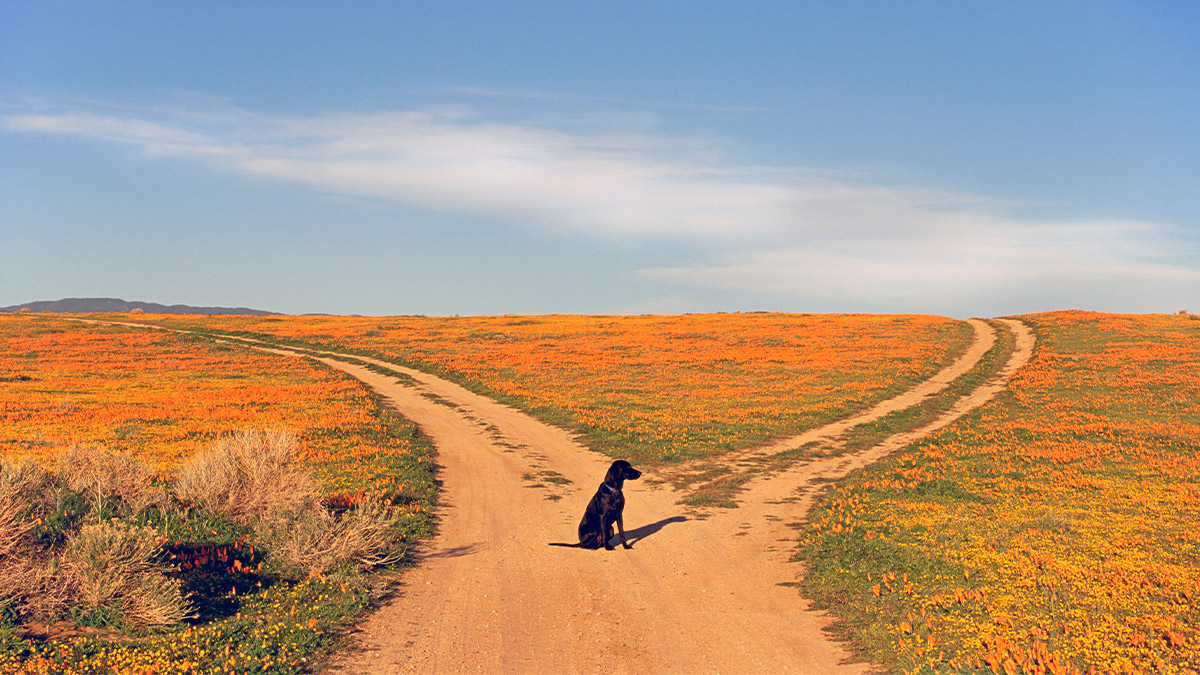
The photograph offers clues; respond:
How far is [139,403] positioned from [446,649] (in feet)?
106

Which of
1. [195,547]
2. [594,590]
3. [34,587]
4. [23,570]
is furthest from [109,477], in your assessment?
[594,590]

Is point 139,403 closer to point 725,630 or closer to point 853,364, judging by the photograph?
point 725,630

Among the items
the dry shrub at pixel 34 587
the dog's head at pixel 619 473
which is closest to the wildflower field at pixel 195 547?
the dry shrub at pixel 34 587

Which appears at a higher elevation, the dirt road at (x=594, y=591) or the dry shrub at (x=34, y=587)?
the dry shrub at (x=34, y=587)

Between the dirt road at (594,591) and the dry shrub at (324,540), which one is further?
the dry shrub at (324,540)

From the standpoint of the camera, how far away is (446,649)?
980cm

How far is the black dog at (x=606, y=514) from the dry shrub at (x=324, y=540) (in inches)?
141

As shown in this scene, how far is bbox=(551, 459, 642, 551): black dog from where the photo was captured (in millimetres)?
14445

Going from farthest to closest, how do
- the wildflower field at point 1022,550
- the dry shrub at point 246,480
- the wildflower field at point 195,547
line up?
the dry shrub at point 246,480 → the wildflower field at point 1022,550 → the wildflower field at point 195,547

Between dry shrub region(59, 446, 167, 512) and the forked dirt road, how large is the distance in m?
5.44

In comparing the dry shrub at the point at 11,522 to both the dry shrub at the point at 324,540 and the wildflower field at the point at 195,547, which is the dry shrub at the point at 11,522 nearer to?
the wildflower field at the point at 195,547

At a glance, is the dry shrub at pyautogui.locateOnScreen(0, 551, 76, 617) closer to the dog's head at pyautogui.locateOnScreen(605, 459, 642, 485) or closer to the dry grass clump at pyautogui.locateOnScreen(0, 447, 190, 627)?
the dry grass clump at pyautogui.locateOnScreen(0, 447, 190, 627)

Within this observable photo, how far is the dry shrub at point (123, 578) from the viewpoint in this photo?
9.66 metres

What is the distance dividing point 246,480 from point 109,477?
7.79ft
